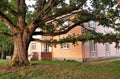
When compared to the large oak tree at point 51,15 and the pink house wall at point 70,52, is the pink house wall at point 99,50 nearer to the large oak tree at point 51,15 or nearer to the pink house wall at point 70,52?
the pink house wall at point 70,52

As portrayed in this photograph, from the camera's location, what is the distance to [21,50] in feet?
47.3

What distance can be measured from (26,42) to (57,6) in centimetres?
349

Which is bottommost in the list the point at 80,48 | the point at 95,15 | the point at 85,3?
the point at 80,48

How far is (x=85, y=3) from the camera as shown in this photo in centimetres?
1534

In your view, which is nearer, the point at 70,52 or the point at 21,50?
the point at 21,50

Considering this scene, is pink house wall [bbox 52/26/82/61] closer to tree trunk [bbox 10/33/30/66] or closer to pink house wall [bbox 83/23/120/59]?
pink house wall [bbox 83/23/120/59]

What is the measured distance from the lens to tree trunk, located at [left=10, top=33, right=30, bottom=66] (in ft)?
46.6

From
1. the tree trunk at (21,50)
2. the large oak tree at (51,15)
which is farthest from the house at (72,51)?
the tree trunk at (21,50)

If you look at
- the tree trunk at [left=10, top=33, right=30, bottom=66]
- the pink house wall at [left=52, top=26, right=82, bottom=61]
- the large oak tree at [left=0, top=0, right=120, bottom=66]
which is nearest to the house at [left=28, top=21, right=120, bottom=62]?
the pink house wall at [left=52, top=26, right=82, bottom=61]

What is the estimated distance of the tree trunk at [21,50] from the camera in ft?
46.6

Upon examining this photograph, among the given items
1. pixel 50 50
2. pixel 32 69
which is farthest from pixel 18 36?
pixel 50 50

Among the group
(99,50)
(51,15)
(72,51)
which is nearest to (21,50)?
(51,15)

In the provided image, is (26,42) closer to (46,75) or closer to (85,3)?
(46,75)

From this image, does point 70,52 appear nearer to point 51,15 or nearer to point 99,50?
point 99,50
